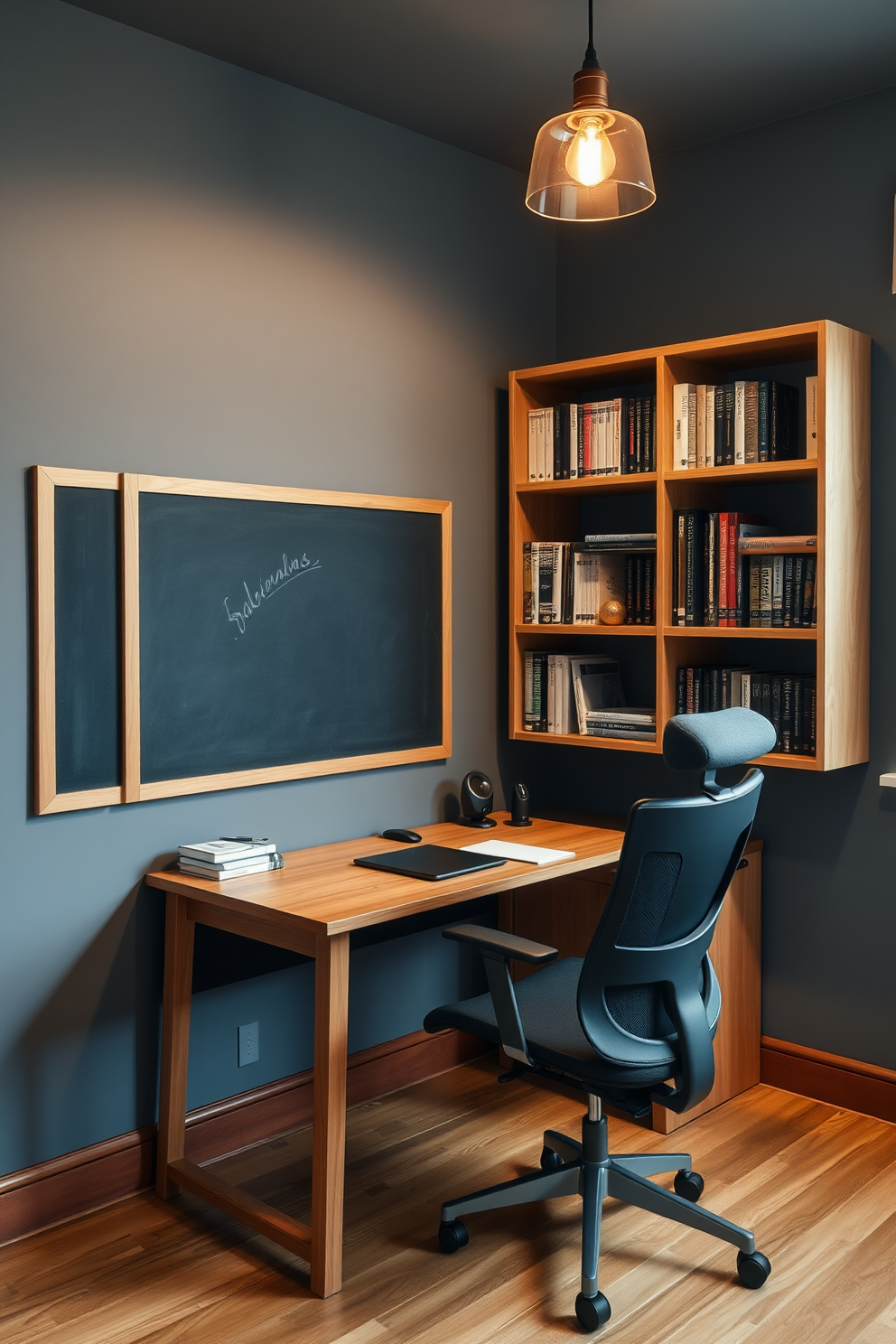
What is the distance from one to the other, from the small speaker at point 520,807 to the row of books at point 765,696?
512 mm

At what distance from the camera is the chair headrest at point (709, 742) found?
7.05ft

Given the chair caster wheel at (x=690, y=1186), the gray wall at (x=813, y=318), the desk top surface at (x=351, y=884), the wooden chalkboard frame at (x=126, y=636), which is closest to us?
the desk top surface at (x=351, y=884)

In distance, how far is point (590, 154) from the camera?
90.6 inches

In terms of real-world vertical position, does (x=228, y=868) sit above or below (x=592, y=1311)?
above

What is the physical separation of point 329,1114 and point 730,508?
2119mm

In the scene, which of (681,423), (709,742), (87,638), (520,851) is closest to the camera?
(709,742)

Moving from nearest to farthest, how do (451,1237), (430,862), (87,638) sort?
(451,1237)
(87,638)
(430,862)

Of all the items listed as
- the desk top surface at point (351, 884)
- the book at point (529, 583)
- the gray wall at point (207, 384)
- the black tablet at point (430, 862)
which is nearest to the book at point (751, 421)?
the book at point (529, 583)

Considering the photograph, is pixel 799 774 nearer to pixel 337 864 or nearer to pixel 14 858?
pixel 337 864

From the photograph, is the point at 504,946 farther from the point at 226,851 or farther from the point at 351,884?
the point at 226,851

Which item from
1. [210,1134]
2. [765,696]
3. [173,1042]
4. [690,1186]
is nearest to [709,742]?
[765,696]

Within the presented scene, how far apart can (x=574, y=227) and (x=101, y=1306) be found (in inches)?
132

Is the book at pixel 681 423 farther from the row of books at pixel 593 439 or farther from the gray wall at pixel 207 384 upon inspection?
the gray wall at pixel 207 384

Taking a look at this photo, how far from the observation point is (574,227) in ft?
12.6
